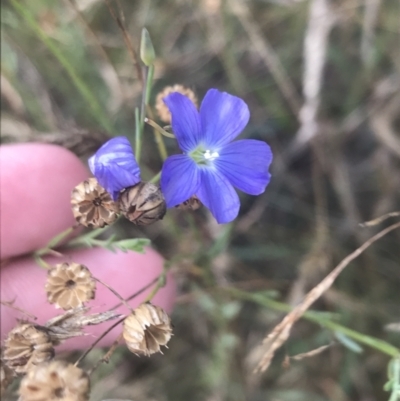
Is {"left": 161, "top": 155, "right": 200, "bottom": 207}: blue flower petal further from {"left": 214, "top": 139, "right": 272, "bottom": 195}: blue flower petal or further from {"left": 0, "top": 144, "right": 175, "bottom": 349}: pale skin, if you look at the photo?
{"left": 0, "top": 144, "right": 175, "bottom": 349}: pale skin

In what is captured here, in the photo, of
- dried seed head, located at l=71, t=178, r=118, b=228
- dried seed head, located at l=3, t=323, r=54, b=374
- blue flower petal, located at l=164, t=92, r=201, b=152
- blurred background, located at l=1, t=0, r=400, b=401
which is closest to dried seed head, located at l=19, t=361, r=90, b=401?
dried seed head, located at l=3, t=323, r=54, b=374

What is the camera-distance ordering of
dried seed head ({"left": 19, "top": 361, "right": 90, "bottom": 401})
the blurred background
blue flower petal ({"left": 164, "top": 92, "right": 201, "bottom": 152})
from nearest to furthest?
dried seed head ({"left": 19, "top": 361, "right": 90, "bottom": 401}) → blue flower petal ({"left": 164, "top": 92, "right": 201, "bottom": 152}) → the blurred background

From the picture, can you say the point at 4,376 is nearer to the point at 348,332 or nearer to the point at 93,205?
the point at 93,205

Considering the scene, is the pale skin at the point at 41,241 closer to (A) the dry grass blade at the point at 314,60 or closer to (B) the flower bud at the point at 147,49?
(B) the flower bud at the point at 147,49

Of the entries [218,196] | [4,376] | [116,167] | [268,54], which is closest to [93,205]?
Answer: [116,167]

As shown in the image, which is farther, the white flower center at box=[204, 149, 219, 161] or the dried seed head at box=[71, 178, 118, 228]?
the white flower center at box=[204, 149, 219, 161]

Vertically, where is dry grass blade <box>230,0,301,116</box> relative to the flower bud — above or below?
Answer: below

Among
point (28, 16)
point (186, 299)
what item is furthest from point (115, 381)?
point (28, 16)
